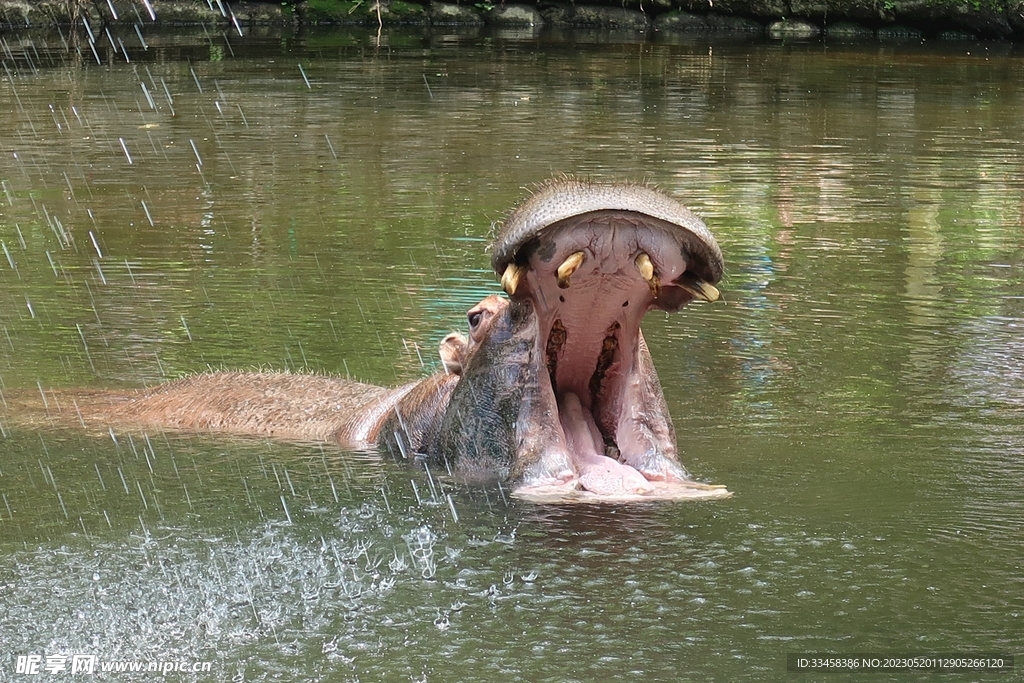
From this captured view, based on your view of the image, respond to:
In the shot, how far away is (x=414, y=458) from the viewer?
5.03 meters

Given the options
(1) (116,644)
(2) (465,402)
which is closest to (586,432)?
(2) (465,402)

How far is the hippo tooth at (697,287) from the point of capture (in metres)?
3.88

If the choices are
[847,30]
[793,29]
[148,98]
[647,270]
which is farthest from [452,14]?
[647,270]

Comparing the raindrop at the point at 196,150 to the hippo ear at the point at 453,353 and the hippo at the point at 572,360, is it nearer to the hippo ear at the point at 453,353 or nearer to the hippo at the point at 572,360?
the hippo at the point at 572,360

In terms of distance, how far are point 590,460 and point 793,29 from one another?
73.6 ft

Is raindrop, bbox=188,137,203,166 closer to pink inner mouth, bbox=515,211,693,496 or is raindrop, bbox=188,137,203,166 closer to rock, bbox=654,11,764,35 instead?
pink inner mouth, bbox=515,211,693,496

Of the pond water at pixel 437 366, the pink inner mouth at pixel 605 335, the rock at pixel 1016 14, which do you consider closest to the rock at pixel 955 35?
the rock at pixel 1016 14

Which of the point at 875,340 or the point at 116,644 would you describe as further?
the point at 875,340

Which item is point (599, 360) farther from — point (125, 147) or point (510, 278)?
point (125, 147)

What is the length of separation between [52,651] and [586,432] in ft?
5.61

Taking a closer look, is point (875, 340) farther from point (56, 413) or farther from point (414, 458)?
point (56, 413)

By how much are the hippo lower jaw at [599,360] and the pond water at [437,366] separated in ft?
0.39

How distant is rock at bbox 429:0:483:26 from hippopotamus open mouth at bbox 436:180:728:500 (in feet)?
73.5

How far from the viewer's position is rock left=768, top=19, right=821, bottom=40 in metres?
25.2
